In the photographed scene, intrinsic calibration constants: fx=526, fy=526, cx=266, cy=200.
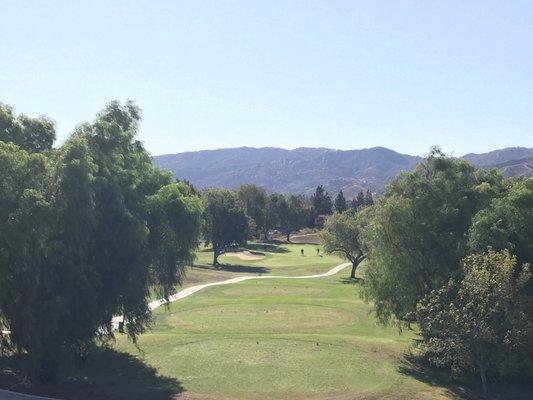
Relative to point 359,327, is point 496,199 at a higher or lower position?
higher

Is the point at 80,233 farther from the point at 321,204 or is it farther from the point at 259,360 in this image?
the point at 321,204

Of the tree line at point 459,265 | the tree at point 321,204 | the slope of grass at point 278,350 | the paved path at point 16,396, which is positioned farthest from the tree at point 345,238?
the tree at point 321,204

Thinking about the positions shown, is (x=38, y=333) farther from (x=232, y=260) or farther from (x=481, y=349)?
(x=232, y=260)

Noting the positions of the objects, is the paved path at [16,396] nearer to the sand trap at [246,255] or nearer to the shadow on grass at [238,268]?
the shadow on grass at [238,268]

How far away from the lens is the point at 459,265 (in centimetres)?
3244

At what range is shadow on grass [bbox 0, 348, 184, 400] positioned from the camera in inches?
1064

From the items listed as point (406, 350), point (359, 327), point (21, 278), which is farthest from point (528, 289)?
point (21, 278)

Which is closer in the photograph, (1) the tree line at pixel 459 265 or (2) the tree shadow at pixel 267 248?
(1) the tree line at pixel 459 265

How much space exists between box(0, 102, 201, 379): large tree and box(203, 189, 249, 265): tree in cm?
5469

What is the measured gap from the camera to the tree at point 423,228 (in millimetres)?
34844

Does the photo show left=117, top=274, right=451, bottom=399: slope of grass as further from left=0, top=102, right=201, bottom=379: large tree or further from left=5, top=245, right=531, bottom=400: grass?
left=0, top=102, right=201, bottom=379: large tree

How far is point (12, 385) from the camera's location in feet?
90.1

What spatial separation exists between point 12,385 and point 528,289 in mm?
29443

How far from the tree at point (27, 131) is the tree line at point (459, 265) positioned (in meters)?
22.5
